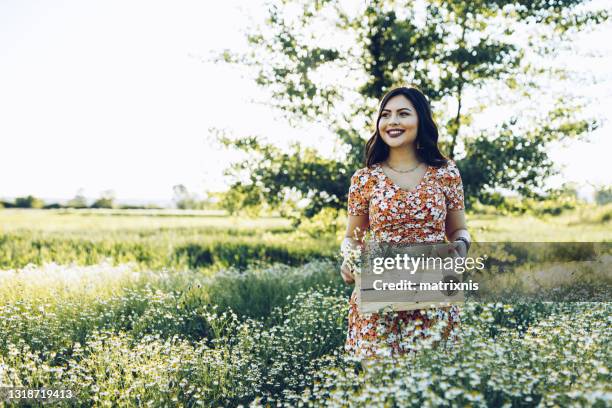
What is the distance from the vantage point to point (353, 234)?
12.7 feet

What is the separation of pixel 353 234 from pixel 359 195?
0.88 feet

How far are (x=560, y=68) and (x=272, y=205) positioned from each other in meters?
4.40

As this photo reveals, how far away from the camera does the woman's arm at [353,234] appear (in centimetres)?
346

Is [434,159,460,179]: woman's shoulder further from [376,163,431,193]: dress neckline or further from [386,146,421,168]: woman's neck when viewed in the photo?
[386,146,421,168]: woman's neck

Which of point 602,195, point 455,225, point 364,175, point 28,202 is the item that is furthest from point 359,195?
point 28,202

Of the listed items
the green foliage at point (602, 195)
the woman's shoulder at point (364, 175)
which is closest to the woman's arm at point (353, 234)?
the woman's shoulder at point (364, 175)

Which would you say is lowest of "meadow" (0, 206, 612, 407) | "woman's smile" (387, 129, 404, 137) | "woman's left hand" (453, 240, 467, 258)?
"meadow" (0, 206, 612, 407)

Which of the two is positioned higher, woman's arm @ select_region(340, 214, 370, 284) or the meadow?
woman's arm @ select_region(340, 214, 370, 284)

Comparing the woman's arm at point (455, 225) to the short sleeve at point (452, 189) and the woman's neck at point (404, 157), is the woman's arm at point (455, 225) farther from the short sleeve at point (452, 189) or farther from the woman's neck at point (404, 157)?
the woman's neck at point (404, 157)

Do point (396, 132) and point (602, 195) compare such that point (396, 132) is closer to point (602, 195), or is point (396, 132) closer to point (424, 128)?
point (424, 128)

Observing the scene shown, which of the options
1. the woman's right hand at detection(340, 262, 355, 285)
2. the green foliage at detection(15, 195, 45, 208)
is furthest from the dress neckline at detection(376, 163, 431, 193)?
the green foliage at detection(15, 195, 45, 208)

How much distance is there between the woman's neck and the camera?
12.6 ft

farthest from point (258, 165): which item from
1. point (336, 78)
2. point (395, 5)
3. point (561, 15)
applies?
point (561, 15)

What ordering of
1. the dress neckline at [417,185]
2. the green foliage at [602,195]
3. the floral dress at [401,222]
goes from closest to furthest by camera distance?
the floral dress at [401,222], the dress neckline at [417,185], the green foliage at [602,195]
